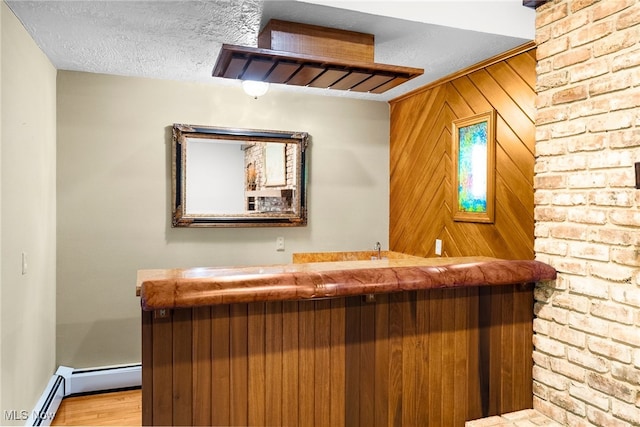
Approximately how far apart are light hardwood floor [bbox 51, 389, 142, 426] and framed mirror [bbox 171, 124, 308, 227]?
1275mm

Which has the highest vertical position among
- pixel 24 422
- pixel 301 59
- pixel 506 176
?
pixel 301 59

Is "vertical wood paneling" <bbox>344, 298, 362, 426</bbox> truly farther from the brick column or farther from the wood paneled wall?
the wood paneled wall

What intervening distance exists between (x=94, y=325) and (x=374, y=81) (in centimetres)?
260

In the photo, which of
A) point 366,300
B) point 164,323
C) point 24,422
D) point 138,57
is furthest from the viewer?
point 138,57

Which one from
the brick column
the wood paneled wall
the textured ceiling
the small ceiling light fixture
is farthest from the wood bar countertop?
the small ceiling light fixture

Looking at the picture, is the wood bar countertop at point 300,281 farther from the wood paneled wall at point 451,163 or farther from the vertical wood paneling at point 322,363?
the wood paneled wall at point 451,163

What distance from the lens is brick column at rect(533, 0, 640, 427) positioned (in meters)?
1.86

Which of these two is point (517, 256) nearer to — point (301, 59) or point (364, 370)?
point (364, 370)

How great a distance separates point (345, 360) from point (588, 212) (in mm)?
1278

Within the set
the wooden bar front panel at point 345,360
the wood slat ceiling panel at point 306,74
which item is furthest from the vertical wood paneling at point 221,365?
the wood slat ceiling panel at point 306,74

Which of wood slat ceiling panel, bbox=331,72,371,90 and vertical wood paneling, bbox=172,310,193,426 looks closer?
vertical wood paneling, bbox=172,310,193,426

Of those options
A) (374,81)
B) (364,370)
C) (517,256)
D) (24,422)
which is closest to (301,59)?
(374,81)

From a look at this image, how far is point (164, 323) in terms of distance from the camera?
161 centimetres

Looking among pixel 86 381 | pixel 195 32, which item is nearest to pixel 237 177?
pixel 195 32
